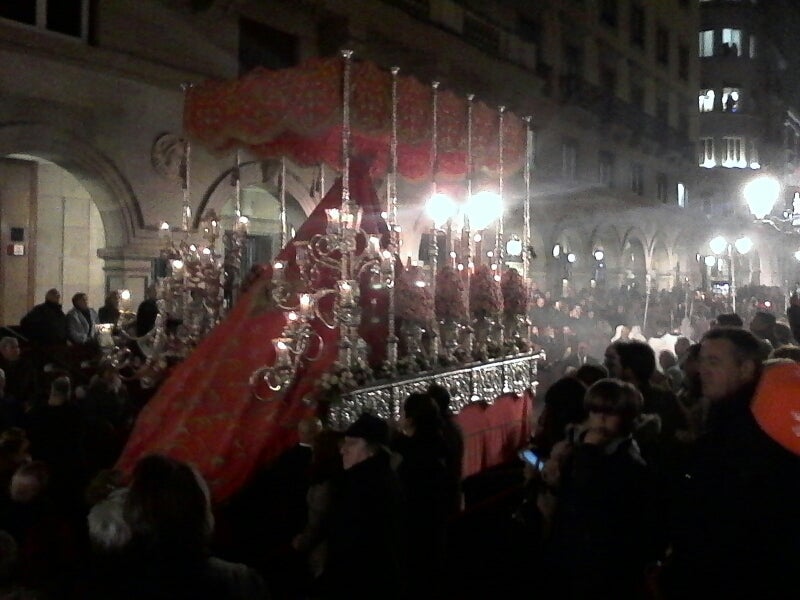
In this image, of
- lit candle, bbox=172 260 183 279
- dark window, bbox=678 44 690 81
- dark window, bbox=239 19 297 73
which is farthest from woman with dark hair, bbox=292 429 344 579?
dark window, bbox=678 44 690 81

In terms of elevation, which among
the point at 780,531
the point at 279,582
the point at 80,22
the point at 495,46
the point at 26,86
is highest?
the point at 495,46

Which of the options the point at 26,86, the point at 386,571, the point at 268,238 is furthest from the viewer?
the point at 268,238

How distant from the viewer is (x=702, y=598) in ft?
10.5

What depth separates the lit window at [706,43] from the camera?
43.7 meters

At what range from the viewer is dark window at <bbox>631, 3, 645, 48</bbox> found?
3259 centimetres

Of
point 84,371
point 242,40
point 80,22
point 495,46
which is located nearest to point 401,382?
point 84,371

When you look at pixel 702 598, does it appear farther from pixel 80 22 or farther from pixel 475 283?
pixel 80 22

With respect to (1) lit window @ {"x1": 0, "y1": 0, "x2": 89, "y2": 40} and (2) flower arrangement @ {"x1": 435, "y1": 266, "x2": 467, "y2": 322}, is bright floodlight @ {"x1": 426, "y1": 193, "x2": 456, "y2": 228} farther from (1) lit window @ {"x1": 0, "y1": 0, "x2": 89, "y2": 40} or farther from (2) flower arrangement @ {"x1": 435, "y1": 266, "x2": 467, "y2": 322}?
(1) lit window @ {"x1": 0, "y1": 0, "x2": 89, "y2": 40}

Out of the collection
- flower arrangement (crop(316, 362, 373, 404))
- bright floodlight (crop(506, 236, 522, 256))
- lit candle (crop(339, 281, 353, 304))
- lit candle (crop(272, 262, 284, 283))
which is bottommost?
flower arrangement (crop(316, 362, 373, 404))

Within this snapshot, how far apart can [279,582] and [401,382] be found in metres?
2.47

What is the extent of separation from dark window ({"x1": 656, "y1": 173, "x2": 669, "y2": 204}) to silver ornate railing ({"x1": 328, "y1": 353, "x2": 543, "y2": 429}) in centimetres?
2606

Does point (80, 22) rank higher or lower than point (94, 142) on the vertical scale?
higher

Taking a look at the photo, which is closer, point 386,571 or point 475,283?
point 386,571

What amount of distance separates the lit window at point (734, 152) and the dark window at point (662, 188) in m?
9.32
